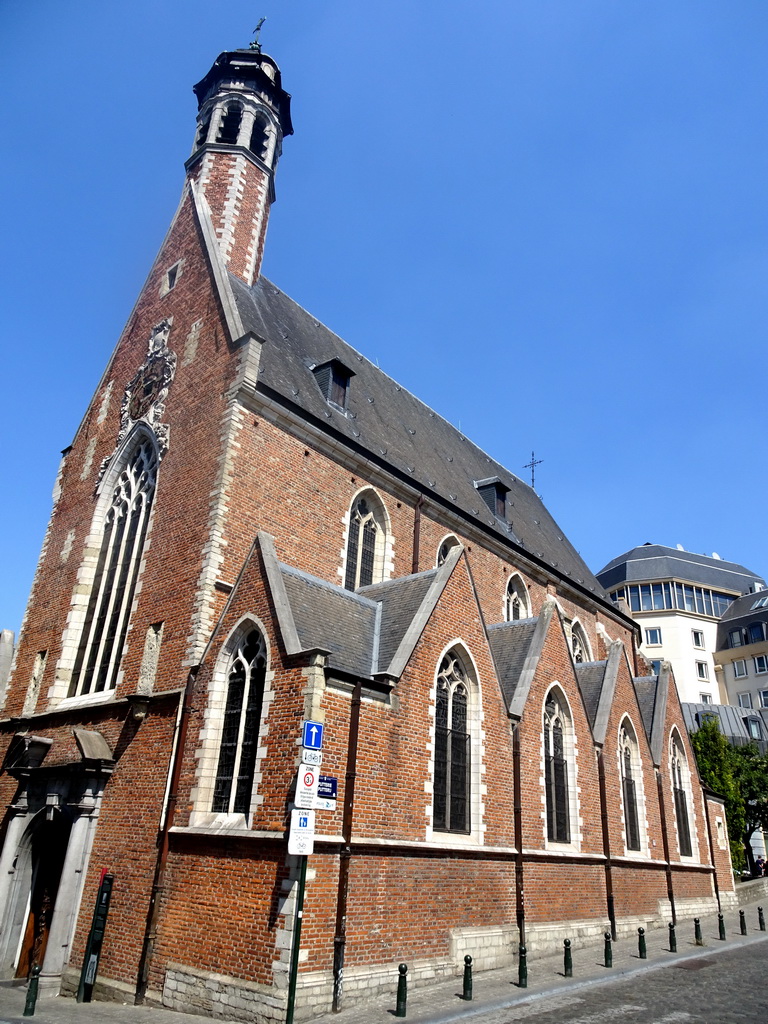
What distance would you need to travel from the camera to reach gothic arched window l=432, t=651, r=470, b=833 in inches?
543

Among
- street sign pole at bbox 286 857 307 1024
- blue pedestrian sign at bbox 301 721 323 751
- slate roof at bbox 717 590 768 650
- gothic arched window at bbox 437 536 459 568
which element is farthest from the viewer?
slate roof at bbox 717 590 768 650

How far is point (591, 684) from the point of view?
20.6 meters

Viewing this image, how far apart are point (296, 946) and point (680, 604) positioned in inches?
2153

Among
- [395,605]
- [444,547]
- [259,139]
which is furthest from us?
[259,139]

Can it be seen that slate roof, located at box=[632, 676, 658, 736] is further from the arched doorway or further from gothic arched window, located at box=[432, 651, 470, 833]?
the arched doorway

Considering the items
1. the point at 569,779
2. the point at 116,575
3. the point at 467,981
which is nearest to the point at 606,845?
the point at 569,779

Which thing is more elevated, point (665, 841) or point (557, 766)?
point (557, 766)

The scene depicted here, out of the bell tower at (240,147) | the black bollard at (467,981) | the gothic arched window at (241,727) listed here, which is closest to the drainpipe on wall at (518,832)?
the black bollard at (467,981)

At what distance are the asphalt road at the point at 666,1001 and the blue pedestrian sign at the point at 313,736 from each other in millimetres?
4246

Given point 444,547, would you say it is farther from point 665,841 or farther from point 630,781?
point 665,841

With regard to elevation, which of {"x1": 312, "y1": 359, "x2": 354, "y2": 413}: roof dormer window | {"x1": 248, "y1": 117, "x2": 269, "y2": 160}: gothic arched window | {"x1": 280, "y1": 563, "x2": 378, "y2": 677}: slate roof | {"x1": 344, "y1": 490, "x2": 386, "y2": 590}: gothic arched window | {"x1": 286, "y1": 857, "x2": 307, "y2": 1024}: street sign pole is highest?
{"x1": 248, "y1": 117, "x2": 269, "y2": 160}: gothic arched window

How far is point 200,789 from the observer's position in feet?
40.9

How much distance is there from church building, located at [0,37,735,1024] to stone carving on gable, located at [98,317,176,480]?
0.11m

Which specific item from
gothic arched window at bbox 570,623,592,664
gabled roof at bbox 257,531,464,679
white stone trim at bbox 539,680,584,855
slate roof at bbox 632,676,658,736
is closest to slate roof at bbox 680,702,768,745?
gothic arched window at bbox 570,623,592,664
